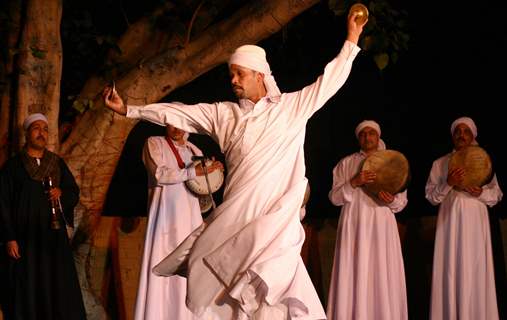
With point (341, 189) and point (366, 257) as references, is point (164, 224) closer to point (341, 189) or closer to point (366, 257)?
point (341, 189)

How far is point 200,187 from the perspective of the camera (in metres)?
8.14

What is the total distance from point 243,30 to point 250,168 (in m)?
2.93

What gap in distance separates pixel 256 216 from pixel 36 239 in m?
2.62

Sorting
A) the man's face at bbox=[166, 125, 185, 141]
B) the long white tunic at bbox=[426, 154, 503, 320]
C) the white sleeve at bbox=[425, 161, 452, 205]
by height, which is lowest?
the long white tunic at bbox=[426, 154, 503, 320]

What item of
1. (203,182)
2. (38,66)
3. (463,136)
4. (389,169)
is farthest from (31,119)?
(463,136)

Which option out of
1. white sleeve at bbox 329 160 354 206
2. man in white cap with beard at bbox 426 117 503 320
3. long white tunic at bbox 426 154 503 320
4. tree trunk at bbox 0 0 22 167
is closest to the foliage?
man in white cap with beard at bbox 426 117 503 320

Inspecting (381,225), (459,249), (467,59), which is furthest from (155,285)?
(467,59)

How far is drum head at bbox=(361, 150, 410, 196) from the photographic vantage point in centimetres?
871

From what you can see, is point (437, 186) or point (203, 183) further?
point (437, 186)

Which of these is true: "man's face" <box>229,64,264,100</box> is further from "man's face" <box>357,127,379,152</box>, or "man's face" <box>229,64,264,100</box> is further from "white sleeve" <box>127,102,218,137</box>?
"man's face" <box>357,127,379,152</box>

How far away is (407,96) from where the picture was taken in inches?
421

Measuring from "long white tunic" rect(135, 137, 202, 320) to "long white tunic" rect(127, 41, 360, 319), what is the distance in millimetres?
1980

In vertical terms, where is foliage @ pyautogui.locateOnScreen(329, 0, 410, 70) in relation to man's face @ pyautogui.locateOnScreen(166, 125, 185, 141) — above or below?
above

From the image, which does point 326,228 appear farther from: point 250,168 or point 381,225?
point 250,168
